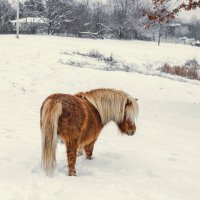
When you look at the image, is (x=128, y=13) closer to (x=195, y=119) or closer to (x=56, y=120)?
(x=195, y=119)

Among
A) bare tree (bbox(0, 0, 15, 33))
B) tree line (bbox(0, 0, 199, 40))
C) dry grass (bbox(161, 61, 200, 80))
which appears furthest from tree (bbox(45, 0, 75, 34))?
dry grass (bbox(161, 61, 200, 80))

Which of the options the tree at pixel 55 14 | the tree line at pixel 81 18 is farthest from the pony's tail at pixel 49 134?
the tree at pixel 55 14

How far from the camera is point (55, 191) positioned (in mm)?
5129

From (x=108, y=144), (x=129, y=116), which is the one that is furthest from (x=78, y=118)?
(x=108, y=144)

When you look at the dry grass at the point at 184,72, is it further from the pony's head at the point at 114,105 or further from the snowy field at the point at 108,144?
the pony's head at the point at 114,105

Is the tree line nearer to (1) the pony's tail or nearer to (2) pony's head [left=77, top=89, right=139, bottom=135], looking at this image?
(2) pony's head [left=77, top=89, right=139, bottom=135]

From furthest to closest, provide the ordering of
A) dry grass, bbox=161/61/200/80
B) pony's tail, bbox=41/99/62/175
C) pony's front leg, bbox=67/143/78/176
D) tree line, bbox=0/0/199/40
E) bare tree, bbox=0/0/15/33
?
bare tree, bbox=0/0/15/33
tree line, bbox=0/0/199/40
dry grass, bbox=161/61/200/80
pony's front leg, bbox=67/143/78/176
pony's tail, bbox=41/99/62/175

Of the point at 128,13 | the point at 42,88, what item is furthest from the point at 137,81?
the point at 128,13

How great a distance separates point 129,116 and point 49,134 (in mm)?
1507

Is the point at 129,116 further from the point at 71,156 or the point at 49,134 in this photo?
the point at 49,134

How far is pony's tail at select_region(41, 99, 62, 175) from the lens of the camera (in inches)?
222

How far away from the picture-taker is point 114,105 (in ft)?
21.2

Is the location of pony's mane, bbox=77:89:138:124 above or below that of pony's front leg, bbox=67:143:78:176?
above

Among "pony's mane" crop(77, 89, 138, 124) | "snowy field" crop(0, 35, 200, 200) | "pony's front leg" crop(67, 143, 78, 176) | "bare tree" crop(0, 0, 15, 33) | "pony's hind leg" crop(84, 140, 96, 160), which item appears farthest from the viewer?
"bare tree" crop(0, 0, 15, 33)
